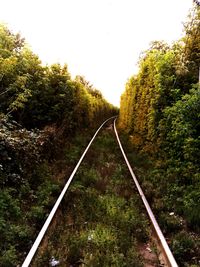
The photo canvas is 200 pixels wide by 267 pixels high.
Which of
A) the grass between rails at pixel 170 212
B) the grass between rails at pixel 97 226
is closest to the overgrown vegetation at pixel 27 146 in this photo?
the grass between rails at pixel 97 226

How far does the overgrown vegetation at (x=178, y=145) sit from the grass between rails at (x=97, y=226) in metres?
0.59

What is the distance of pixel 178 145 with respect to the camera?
10461 millimetres

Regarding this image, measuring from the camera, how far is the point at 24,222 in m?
6.44

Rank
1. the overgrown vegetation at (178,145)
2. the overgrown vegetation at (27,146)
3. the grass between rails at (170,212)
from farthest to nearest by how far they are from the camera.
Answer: the overgrown vegetation at (178,145), the overgrown vegetation at (27,146), the grass between rails at (170,212)

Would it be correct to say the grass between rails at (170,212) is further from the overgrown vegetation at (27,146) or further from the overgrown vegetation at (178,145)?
the overgrown vegetation at (27,146)

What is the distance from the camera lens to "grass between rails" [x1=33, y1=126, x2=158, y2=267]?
5004mm

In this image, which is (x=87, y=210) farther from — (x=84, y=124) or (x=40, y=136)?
(x=84, y=124)

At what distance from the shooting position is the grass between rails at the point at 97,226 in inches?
197

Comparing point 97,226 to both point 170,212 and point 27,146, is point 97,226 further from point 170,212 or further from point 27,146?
point 27,146

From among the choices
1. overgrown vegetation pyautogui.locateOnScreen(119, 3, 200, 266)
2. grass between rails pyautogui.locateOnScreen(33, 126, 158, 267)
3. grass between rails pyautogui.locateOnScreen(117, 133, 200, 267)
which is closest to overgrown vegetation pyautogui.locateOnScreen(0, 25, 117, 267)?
grass between rails pyautogui.locateOnScreen(33, 126, 158, 267)

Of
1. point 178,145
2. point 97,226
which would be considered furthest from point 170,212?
point 178,145

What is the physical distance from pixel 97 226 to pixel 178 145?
504 centimetres

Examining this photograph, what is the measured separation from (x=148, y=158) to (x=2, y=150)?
660cm

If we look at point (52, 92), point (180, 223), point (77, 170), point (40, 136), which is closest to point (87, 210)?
point (180, 223)
